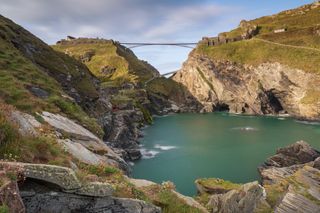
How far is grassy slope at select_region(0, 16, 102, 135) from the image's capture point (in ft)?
83.5

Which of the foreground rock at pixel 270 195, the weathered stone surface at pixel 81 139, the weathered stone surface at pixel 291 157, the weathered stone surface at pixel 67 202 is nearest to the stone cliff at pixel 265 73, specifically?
the weathered stone surface at pixel 291 157

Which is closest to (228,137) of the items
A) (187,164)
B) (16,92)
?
(187,164)

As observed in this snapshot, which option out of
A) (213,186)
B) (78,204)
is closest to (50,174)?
(78,204)

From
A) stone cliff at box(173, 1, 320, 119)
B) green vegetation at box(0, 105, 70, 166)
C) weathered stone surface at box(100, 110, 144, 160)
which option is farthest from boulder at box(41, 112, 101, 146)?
stone cliff at box(173, 1, 320, 119)

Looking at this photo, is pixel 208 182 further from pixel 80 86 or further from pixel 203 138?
pixel 203 138

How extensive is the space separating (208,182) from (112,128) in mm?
42481

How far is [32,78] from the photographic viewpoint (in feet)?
130

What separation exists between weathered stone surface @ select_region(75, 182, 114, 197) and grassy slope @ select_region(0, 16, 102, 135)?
12.7 m

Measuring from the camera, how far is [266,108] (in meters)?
157

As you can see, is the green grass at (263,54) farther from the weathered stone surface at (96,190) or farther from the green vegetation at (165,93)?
the weathered stone surface at (96,190)

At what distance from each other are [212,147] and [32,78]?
5494 centimetres

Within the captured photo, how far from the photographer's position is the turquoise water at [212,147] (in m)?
62.3

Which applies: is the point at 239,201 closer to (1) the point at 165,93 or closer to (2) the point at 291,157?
(2) the point at 291,157

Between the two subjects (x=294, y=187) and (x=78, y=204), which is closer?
(x=78, y=204)
